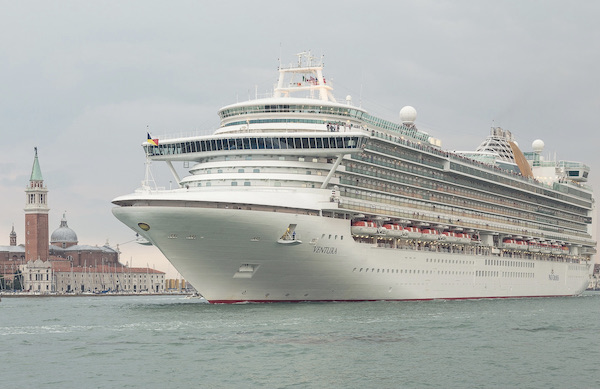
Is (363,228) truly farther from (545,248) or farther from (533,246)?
(545,248)

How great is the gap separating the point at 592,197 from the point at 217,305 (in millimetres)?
67680

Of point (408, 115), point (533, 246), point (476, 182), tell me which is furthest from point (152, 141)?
point (533, 246)

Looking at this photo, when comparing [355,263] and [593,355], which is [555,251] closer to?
→ [355,263]

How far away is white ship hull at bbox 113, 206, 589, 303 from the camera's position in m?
51.4

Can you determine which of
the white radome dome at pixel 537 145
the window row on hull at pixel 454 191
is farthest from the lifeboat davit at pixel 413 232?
the white radome dome at pixel 537 145

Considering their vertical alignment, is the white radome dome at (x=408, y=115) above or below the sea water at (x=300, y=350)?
above

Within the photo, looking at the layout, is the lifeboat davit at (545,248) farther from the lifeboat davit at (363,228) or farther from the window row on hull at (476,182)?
the lifeboat davit at (363,228)

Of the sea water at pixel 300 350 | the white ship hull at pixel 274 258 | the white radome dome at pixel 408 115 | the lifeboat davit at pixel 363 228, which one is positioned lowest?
the sea water at pixel 300 350

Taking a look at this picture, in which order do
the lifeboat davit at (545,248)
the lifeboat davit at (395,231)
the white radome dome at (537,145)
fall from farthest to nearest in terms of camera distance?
the white radome dome at (537,145), the lifeboat davit at (545,248), the lifeboat davit at (395,231)

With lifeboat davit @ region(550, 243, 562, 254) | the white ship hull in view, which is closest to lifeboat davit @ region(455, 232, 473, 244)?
the white ship hull

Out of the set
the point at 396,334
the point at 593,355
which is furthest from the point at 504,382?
the point at 396,334

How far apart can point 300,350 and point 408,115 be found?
4405cm

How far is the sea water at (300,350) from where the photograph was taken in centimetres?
3091

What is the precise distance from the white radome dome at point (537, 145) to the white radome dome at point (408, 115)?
1309 inches
